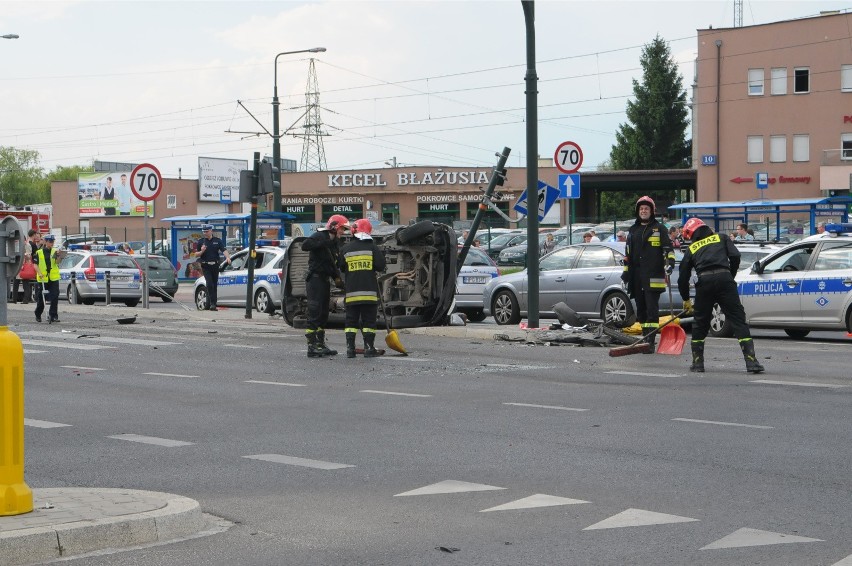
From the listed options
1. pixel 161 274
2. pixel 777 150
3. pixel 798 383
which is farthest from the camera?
pixel 777 150

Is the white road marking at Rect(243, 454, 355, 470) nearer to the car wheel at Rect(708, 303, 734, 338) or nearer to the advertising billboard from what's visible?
the car wheel at Rect(708, 303, 734, 338)

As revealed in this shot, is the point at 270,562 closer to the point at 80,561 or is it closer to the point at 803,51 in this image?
the point at 80,561

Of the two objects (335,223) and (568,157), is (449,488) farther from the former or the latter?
(568,157)

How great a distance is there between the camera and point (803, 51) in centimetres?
6153

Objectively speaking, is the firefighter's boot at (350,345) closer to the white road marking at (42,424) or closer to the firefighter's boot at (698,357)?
the firefighter's boot at (698,357)

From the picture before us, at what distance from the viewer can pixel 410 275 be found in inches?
784

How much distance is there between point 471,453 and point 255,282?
18583 millimetres

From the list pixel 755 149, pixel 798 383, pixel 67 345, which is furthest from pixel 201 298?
pixel 755 149

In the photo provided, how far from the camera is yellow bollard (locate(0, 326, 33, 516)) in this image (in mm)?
6227

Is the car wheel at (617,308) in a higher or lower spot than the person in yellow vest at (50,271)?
lower

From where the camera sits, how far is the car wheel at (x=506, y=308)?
883 inches

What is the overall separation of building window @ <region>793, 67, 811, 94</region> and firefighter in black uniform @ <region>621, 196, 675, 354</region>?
159 feet

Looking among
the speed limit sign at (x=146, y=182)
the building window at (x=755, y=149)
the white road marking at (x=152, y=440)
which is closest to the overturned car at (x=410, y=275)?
the speed limit sign at (x=146, y=182)

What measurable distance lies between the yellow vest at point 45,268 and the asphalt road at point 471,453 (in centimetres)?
824
